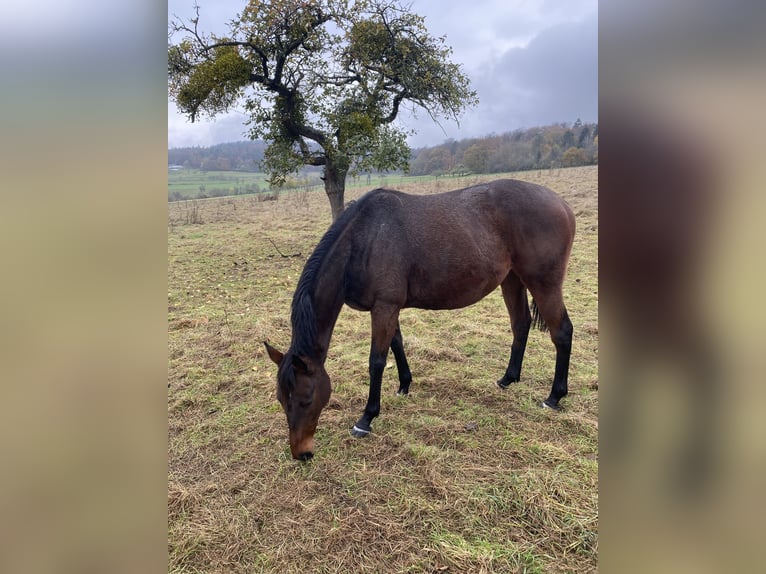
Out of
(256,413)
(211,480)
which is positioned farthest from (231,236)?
(211,480)

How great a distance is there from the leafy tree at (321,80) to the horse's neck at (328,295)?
5.54 meters

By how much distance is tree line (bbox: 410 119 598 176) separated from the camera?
6.39 meters

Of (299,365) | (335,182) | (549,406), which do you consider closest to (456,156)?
(335,182)

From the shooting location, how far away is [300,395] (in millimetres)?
2838

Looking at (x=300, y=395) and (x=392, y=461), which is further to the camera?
(x=392, y=461)

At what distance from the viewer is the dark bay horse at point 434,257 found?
10.7ft

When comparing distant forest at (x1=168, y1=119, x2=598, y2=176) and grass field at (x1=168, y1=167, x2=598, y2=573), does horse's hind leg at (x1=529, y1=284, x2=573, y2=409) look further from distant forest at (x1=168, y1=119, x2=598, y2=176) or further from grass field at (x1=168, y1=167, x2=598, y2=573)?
distant forest at (x1=168, y1=119, x2=598, y2=176)

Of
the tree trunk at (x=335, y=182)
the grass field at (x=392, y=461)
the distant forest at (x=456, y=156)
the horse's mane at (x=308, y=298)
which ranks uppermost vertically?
the distant forest at (x=456, y=156)

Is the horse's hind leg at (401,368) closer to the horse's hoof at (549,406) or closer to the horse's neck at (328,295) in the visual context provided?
the horse's neck at (328,295)

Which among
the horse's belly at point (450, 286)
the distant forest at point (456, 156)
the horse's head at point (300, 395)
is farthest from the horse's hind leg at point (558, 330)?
the distant forest at point (456, 156)

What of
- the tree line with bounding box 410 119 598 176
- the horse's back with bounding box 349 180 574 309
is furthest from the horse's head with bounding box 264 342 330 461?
the tree line with bounding box 410 119 598 176

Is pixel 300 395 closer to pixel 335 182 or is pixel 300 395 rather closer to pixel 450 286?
pixel 450 286

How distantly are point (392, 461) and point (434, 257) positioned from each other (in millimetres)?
1653
